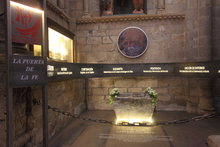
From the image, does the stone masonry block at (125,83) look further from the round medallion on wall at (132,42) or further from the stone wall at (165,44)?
the round medallion on wall at (132,42)

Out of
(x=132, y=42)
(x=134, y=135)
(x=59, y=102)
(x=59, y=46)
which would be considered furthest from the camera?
(x=132, y=42)

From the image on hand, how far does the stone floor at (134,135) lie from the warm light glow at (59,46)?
2.24 m

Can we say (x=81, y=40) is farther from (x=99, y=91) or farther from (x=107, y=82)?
(x=99, y=91)

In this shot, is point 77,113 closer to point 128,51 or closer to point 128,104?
point 128,104

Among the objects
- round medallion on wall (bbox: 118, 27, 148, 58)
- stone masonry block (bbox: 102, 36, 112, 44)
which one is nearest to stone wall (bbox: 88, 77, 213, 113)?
round medallion on wall (bbox: 118, 27, 148, 58)

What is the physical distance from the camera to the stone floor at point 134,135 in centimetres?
407

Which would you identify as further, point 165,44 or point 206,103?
point 165,44

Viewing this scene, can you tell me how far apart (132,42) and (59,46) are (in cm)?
345

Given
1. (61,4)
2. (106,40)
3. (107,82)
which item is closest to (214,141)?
(107,82)

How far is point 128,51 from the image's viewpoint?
742 cm

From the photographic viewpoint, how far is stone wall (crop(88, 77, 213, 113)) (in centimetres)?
688

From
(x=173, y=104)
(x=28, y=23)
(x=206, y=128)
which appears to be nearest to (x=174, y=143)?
(x=206, y=128)

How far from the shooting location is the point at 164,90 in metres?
7.43

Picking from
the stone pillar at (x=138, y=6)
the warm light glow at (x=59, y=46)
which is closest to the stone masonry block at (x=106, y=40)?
the stone pillar at (x=138, y=6)
